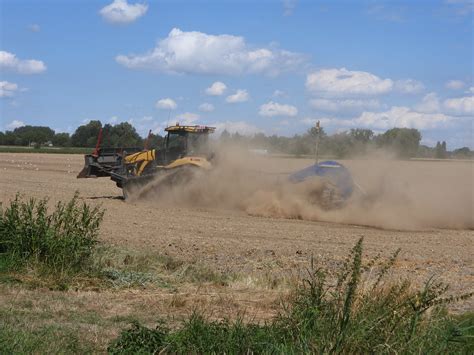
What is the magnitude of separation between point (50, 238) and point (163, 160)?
13.8 m

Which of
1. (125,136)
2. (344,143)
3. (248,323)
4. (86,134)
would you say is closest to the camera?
(248,323)

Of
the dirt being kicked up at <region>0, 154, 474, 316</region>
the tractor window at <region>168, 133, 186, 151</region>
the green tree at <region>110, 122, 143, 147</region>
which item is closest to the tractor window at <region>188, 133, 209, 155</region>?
the tractor window at <region>168, 133, 186, 151</region>

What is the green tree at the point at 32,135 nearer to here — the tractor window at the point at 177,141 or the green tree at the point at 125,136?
the green tree at the point at 125,136

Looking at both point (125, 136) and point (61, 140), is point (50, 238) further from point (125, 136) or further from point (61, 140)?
point (61, 140)

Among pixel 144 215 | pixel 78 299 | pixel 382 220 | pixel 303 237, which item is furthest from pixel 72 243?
pixel 382 220

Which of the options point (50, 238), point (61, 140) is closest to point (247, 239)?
point (50, 238)

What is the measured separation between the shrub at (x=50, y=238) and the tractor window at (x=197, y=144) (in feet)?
42.8

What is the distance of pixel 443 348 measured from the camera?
228 inches

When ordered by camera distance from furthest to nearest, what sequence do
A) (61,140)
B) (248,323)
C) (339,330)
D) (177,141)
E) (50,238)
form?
1. (61,140)
2. (177,141)
3. (50,238)
4. (248,323)
5. (339,330)

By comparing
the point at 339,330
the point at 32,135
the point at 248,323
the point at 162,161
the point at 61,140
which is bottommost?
the point at 248,323

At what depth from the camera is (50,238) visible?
10156 millimetres

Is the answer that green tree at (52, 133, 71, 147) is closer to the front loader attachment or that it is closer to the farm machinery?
the front loader attachment

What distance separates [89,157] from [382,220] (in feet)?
36.5

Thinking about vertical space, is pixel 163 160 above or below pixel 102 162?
above
